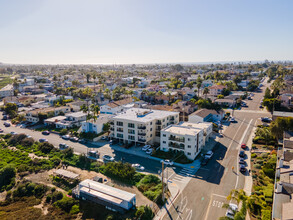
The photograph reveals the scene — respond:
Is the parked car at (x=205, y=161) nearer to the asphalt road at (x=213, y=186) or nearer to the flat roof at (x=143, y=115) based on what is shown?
the asphalt road at (x=213, y=186)

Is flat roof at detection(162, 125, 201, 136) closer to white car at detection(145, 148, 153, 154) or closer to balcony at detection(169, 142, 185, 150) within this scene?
balcony at detection(169, 142, 185, 150)

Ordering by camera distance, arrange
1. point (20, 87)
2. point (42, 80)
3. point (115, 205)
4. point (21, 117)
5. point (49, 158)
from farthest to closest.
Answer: point (42, 80) < point (20, 87) < point (21, 117) < point (49, 158) < point (115, 205)

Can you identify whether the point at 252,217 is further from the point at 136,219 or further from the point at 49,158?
the point at 49,158

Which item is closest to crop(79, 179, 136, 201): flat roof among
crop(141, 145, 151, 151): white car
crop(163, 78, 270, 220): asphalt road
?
crop(163, 78, 270, 220): asphalt road

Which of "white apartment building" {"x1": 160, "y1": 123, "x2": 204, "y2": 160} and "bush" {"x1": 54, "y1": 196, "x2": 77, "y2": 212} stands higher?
"white apartment building" {"x1": 160, "y1": 123, "x2": 204, "y2": 160}

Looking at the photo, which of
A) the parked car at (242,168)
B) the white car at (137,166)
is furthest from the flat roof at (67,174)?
the parked car at (242,168)

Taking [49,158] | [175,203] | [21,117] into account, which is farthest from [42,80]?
[175,203]
